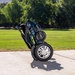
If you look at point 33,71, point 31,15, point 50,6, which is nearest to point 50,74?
point 33,71

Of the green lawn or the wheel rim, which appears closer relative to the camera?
the wheel rim

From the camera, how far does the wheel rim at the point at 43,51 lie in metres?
5.72

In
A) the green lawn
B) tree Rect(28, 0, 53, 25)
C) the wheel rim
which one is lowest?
the green lawn

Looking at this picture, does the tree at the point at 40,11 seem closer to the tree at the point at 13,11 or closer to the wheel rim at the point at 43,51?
the tree at the point at 13,11

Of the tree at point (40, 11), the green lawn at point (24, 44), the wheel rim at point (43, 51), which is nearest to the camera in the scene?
the wheel rim at point (43, 51)

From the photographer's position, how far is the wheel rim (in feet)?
18.8

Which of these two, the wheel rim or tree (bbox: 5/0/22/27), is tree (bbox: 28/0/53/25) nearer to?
tree (bbox: 5/0/22/27)

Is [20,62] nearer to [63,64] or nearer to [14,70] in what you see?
[14,70]

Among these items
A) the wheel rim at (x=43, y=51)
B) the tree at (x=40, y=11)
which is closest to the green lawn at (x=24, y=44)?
the wheel rim at (x=43, y=51)

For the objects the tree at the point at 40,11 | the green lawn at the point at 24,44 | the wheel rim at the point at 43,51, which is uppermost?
the tree at the point at 40,11

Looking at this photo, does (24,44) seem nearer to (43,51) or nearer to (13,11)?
(43,51)

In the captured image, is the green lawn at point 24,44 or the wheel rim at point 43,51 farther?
the green lawn at point 24,44

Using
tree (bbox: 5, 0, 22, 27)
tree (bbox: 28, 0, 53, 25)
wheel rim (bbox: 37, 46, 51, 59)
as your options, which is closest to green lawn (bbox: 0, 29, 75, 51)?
wheel rim (bbox: 37, 46, 51, 59)

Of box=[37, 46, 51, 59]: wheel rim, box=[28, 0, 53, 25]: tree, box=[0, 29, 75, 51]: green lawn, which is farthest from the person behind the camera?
box=[28, 0, 53, 25]: tree
